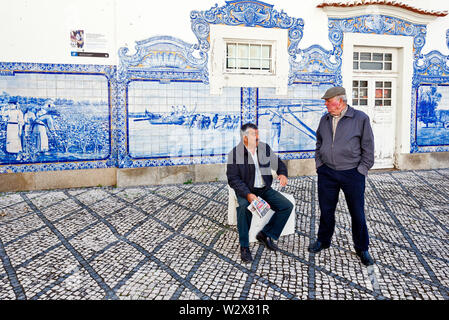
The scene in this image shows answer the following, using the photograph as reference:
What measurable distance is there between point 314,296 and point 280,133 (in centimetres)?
484

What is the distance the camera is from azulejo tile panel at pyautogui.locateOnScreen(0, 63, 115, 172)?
6059 millimetres

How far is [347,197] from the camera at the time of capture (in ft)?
11.1

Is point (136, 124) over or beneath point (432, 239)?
over

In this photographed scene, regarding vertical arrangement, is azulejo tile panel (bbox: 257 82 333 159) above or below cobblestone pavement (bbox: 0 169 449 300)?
above

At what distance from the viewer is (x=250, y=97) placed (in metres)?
7.09

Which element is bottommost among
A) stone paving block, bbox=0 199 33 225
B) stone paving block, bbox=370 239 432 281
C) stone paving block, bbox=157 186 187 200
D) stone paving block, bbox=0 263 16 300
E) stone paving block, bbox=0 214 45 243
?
stone paving block, bbox=0 263 16 300

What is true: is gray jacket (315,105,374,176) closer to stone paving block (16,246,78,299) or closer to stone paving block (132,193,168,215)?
stone paving block (16,246,78,299)

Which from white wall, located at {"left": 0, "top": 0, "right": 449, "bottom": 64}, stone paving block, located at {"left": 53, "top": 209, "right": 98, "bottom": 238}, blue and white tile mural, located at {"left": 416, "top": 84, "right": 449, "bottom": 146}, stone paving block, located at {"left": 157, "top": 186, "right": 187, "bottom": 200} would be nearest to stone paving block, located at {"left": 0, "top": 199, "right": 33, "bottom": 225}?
stone paving block, located at {"left": 53, "top": 209, "right": 98, "bottom": 238}

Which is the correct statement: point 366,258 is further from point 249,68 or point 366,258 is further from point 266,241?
point 249,68

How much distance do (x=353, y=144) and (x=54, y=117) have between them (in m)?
5.04

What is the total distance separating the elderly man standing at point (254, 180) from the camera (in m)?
3.59

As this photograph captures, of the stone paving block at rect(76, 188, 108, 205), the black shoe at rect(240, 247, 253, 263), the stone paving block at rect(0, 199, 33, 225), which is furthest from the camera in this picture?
the stone paving block at rect(76, 188, 108, 205)
